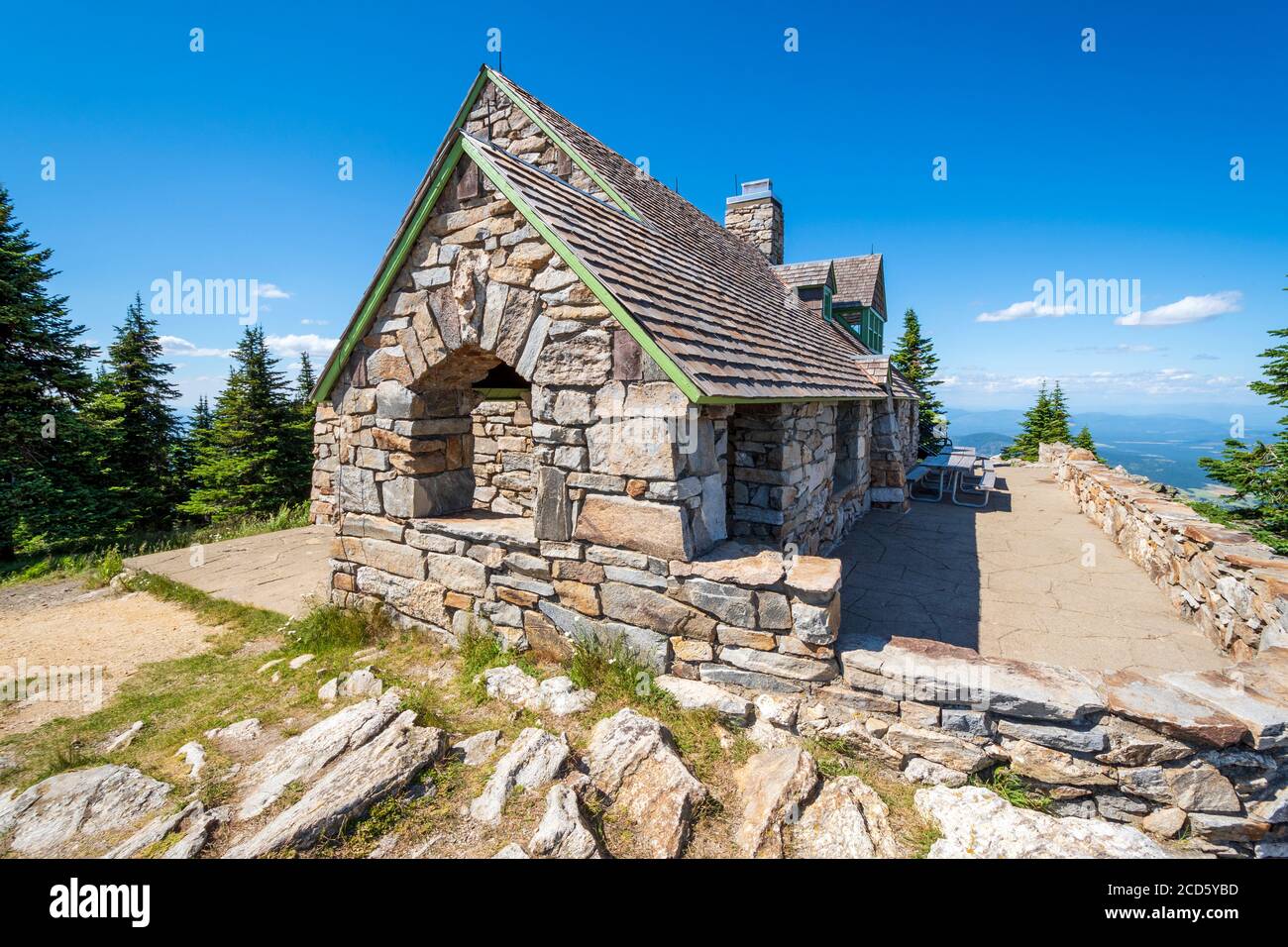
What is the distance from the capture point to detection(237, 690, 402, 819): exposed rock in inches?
111

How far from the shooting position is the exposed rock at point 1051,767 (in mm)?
2986

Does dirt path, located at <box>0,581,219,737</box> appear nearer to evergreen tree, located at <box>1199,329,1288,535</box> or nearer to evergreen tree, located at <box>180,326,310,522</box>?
evergreen tree, located at <box>180,326,310,522</box>

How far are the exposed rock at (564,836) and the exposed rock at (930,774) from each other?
2.05m

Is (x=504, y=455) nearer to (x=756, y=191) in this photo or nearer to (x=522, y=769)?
(x=522, y=769)

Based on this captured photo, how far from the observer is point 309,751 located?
3.10 m

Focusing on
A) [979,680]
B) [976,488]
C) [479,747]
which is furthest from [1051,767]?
[976,488]

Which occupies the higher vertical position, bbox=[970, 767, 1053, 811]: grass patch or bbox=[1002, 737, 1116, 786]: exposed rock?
bbox=[1002, 737, 1116, 786]: exposed rock

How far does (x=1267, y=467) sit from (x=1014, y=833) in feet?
51.6

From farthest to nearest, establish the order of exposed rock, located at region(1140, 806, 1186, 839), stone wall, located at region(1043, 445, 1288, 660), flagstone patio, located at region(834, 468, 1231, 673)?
flagstone patio, located at region(834, 468, 1231, 673)
stone wall, located at region(1043, 445, 1288, 660)
exposed rock, located at region(1140, 806, 1186, 839)

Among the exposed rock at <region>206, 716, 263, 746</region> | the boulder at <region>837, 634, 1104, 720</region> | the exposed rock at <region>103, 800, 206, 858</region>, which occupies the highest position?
the boulder at <region>837, 634, 1104, 720</region>

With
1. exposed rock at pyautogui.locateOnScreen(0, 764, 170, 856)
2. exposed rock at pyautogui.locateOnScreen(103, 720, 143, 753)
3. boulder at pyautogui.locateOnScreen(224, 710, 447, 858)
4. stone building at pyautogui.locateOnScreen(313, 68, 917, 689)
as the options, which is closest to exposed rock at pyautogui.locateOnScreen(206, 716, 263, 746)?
exposed rock at pyautogui.locateOnScreen(0, 764, 170, 856)

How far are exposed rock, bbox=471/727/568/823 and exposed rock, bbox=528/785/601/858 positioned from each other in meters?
0.27

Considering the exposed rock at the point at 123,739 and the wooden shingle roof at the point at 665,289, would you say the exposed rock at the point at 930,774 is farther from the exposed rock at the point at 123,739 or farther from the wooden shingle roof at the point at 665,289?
the exposed rock at the point at 123,739
